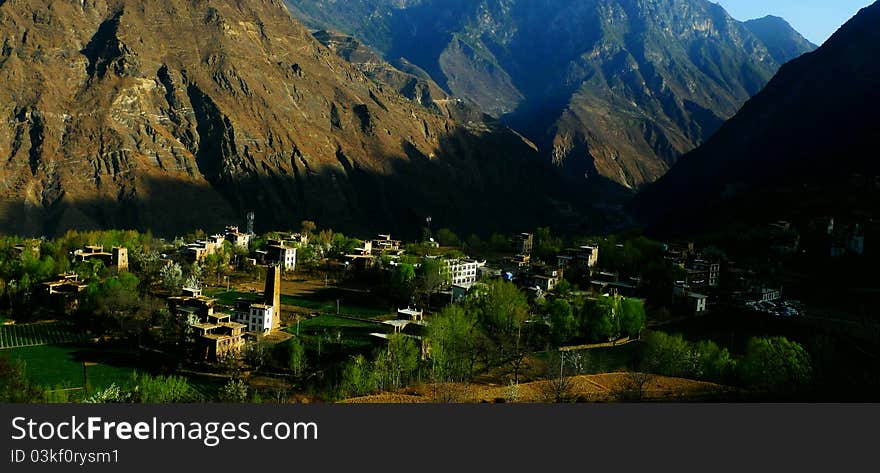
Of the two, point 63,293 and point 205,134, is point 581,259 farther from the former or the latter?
point 205,134

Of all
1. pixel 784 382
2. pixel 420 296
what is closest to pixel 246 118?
pixel 420 296

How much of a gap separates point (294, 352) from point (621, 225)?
110 m

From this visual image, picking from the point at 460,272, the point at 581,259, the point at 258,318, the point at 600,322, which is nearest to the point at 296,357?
the point at 258,318

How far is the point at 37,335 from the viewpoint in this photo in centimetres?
4178

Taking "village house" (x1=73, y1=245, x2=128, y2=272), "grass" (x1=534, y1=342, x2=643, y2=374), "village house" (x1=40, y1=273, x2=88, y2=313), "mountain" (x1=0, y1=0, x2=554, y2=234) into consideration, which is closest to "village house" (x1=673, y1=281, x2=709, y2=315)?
"grass" (x1=534, y1=342, x2=643, y2=374)

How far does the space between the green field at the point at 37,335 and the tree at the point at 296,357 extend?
13.2 metres

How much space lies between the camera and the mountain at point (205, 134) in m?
106

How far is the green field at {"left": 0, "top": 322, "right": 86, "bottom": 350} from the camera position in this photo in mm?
40031

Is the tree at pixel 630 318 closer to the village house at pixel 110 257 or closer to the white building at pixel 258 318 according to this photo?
the white building at pixel 258 318

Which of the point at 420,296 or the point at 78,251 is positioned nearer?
the point at 420,296

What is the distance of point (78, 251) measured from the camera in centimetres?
6241

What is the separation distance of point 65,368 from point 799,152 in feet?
339

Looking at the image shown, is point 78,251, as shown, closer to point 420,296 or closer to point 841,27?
point 420,296

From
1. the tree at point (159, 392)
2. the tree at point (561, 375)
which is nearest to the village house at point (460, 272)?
the tree at point (561, 375)
